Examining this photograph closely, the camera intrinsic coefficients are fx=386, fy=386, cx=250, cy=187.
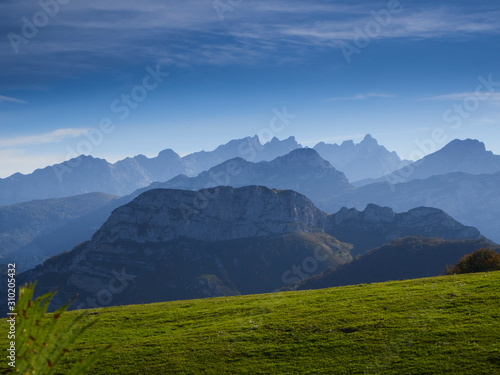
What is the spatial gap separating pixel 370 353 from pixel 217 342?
13142 millimetres

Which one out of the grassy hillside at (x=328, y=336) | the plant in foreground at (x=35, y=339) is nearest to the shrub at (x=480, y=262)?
the grassy hillside at (x=328, y=336)

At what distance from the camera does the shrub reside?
5681 cm

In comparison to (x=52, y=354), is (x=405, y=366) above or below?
below

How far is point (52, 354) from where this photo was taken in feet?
16.6

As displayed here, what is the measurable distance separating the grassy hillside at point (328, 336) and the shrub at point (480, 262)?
14.8 m

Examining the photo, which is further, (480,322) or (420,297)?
(420,297)

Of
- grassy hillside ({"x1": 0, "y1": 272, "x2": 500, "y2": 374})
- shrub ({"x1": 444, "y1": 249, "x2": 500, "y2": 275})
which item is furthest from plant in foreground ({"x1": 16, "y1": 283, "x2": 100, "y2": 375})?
shrub ({"x1": 444, "y1": 249, "x2": 500, "y2": 275})

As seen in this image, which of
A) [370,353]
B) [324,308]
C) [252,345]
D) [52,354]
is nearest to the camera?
[52,354]

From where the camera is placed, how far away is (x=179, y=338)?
36.8 meters

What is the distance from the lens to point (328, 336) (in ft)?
107

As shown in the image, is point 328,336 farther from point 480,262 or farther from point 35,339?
point 480,262

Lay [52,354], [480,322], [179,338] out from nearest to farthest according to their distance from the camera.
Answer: [52,354] < [480,322] < [179,338]

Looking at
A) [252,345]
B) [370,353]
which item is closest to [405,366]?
[370,353]

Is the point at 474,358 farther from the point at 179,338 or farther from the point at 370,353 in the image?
the point at 179,338
